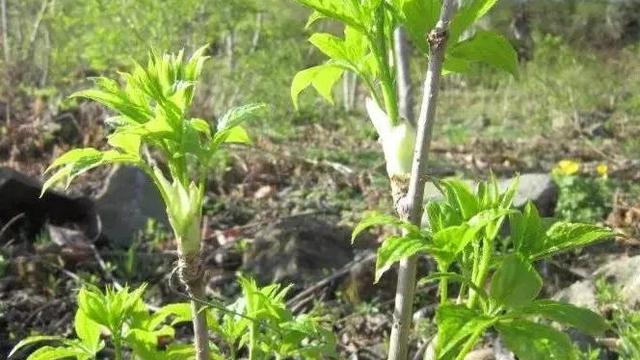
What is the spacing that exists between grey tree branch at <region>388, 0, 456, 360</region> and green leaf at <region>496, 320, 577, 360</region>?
0.19 metres

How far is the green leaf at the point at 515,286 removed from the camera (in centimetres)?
124

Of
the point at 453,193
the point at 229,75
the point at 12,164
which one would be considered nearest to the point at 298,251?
the point at 453,193

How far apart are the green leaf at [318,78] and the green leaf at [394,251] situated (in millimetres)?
407

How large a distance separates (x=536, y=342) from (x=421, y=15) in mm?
547

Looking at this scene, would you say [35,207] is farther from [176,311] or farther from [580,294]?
[176,311]

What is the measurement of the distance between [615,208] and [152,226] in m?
2.93

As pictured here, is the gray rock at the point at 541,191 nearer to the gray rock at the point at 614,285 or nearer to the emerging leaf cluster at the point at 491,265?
the gray rock at the point at 614,285

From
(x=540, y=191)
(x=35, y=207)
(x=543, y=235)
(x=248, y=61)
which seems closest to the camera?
(x=543, y=235)

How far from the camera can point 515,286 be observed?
1.24 meters

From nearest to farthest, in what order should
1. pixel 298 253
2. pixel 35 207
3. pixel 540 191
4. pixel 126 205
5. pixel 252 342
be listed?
1. pixel 252 342
2. pixel 298 253
3. pixel 35 207
4. pixel 126 205
5. pixel 540 191

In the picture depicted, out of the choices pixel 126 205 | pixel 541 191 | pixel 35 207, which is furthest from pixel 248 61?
pixel 35 207

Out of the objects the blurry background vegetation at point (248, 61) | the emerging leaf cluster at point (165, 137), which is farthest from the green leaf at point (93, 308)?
the blurry background vegetation at point (248, 61)

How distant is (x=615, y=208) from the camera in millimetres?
4941

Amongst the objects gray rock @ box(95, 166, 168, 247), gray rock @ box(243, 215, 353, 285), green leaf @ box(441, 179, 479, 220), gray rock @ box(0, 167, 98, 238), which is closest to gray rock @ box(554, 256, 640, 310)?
gray rock @ box(243, 215, 353, 285)
